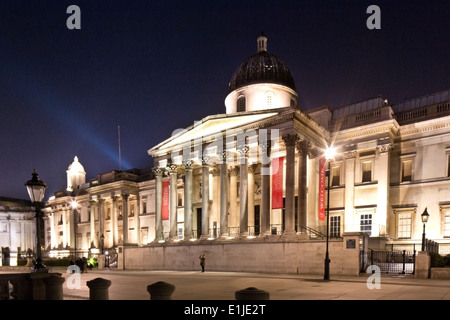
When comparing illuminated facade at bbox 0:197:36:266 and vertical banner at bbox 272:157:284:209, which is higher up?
vertical banner at bbox 272:157:284:209

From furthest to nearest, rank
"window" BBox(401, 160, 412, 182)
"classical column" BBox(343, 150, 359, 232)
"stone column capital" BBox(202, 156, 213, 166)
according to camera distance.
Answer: "stone column capital" BBox(202, 156, 213, 166) < "classical column" BBox(343, 150, 359, 232) < "window" BBox(401, 160, 412, 182)

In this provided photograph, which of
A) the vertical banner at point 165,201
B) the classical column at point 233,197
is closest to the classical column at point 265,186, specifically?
the classical column at point 233,197

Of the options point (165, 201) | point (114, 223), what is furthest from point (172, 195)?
point (114, 223)

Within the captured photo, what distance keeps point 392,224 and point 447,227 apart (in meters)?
4.02

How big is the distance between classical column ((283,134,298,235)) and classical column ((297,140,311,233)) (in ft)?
3.44

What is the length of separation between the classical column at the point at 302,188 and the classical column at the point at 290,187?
1050 mm

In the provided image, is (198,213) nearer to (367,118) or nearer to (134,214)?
(134,214)

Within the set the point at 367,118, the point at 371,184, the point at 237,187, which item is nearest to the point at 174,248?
the point at 237,187

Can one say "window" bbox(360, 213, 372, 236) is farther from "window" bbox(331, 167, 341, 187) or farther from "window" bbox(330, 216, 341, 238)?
"window" bbox(331, 167, 341, 187)

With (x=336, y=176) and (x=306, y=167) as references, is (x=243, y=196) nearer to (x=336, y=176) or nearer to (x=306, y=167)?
(x=306, y=167)

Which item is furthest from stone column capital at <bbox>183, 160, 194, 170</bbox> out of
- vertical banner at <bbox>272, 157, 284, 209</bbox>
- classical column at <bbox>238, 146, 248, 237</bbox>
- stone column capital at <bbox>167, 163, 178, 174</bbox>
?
vertical banner at <bbox>272, 157, 284, 209</bbox>

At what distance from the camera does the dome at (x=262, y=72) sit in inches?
1479

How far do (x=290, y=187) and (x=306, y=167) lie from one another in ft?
9.01

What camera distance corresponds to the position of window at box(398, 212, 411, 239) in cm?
2920
